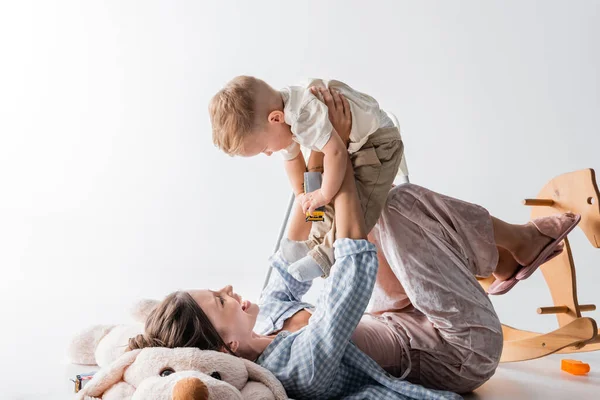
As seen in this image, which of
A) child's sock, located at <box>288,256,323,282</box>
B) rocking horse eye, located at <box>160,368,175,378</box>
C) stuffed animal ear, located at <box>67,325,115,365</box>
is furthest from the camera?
stuffed animal ear, located at <box>67,325,115,365</box>

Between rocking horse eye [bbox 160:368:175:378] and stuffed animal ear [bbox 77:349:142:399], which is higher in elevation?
rocking horse eye [bbox 160:368:175:378]

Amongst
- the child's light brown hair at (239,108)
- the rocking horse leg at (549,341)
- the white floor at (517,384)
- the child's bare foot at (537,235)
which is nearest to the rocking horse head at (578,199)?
the child's bare foot at (537,235)

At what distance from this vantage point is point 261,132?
1.93 m

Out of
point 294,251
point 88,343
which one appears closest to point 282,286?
point 294,251

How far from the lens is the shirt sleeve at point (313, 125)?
1858mm

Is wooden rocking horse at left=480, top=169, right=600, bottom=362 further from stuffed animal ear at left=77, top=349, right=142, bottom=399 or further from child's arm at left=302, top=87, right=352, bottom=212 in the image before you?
stuffed animal ear at left=77, top=349, right=142, bottom=399

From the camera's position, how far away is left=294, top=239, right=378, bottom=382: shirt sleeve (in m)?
1.69

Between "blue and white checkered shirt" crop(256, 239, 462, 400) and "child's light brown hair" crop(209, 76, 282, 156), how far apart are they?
411 mm

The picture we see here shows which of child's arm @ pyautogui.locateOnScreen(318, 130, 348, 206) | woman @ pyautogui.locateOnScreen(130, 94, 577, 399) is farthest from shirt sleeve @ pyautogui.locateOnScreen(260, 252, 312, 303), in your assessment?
child's arm @ pyautogui.locateOnScreen(318, 130, 348, 206)

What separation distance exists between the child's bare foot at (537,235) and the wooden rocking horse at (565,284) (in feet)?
0.59

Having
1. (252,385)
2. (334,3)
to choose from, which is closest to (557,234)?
(252,385)

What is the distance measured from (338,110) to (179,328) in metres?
0.74

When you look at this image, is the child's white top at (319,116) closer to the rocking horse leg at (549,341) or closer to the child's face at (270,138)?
the child's face at (270,138)

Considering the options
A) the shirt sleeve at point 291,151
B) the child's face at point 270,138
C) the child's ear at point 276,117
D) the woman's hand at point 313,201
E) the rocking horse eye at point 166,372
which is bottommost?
the rocking horse eye at point 166,372
